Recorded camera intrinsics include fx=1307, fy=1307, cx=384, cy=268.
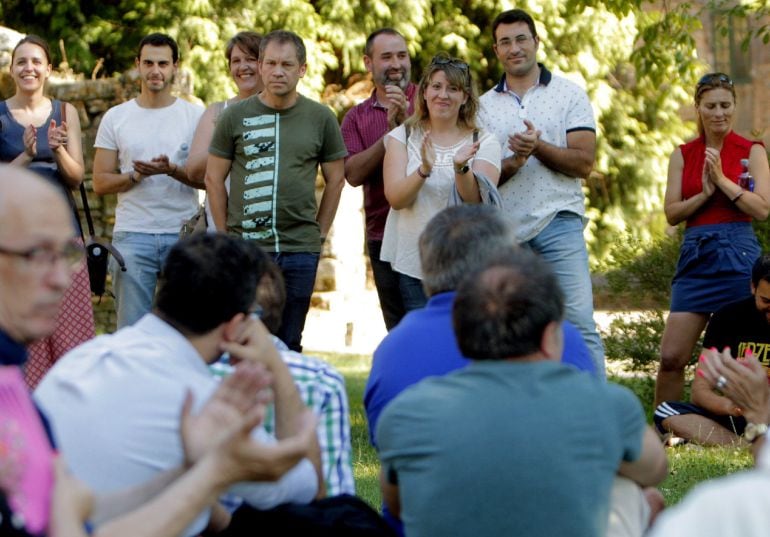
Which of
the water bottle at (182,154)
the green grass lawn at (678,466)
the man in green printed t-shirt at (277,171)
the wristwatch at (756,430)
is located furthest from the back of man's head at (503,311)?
the water bottle at (182,154)

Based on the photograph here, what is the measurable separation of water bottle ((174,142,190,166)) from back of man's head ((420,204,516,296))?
3856mm

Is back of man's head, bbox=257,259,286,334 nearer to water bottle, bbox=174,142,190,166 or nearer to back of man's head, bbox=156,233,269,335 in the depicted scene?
back of man's head, bbox=156,233,269,335

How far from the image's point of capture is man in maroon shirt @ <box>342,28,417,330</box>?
720 cm

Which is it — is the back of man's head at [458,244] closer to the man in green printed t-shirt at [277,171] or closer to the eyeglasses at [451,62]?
the eyeglasses at [451,62]

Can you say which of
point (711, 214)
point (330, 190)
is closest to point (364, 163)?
point (330, 190)

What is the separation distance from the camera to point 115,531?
254 centimetres

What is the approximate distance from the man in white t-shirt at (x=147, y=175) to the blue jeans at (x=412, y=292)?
1.46 metres

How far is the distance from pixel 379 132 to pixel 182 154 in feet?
3.82

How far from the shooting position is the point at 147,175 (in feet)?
24.5

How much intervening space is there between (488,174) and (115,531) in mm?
4311

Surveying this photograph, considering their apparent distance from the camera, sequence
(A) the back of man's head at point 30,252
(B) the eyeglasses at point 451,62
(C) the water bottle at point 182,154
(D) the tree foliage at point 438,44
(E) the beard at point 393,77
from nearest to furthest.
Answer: (A) the back of man's head at point 30,252
(B) the eyeglasses at point 451,62
(E) the beard at point 393,77
(C) the water bottle at point 182,154
(D) the tree foliage at point 438,44

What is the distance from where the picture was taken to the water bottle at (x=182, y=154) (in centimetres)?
762

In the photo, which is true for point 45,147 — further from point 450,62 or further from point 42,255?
point 42,255

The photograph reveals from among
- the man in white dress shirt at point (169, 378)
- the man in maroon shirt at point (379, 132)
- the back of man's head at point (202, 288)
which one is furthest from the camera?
the man in maroon shirt at point (379, 132)
